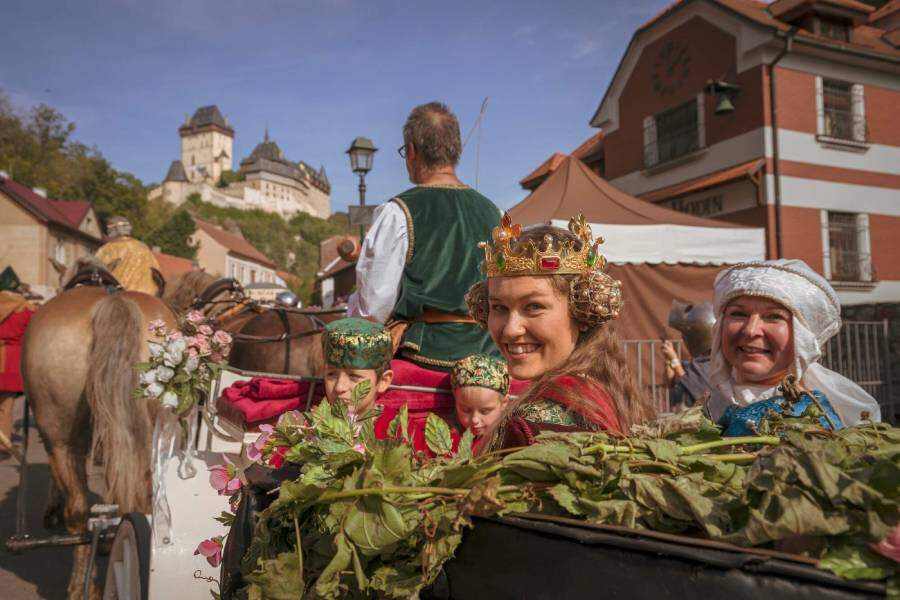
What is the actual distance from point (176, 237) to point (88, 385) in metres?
60.9

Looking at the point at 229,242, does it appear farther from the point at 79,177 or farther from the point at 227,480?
the point at 227,480

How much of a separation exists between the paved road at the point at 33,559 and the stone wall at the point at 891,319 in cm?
982

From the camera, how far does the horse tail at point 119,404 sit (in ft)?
14.2

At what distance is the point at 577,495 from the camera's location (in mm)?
915

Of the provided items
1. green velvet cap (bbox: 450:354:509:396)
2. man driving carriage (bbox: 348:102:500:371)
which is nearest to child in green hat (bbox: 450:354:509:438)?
green velvet cap (bbox: 450:354:509:396)

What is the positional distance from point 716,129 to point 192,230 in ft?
179

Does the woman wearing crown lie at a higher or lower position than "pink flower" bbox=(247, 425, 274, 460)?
higher

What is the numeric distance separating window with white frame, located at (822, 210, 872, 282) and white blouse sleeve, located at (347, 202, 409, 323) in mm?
17781

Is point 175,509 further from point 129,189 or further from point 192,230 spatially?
point 192,230

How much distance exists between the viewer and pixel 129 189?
5562 cm

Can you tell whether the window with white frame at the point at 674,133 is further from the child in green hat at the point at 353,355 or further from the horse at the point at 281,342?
the child in green hat at the point at 353,355

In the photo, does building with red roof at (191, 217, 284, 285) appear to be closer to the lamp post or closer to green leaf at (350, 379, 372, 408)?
the lamp post

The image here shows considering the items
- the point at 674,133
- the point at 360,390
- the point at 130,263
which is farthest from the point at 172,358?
the point at 674,133

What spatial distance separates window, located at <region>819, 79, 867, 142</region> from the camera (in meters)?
18.5
